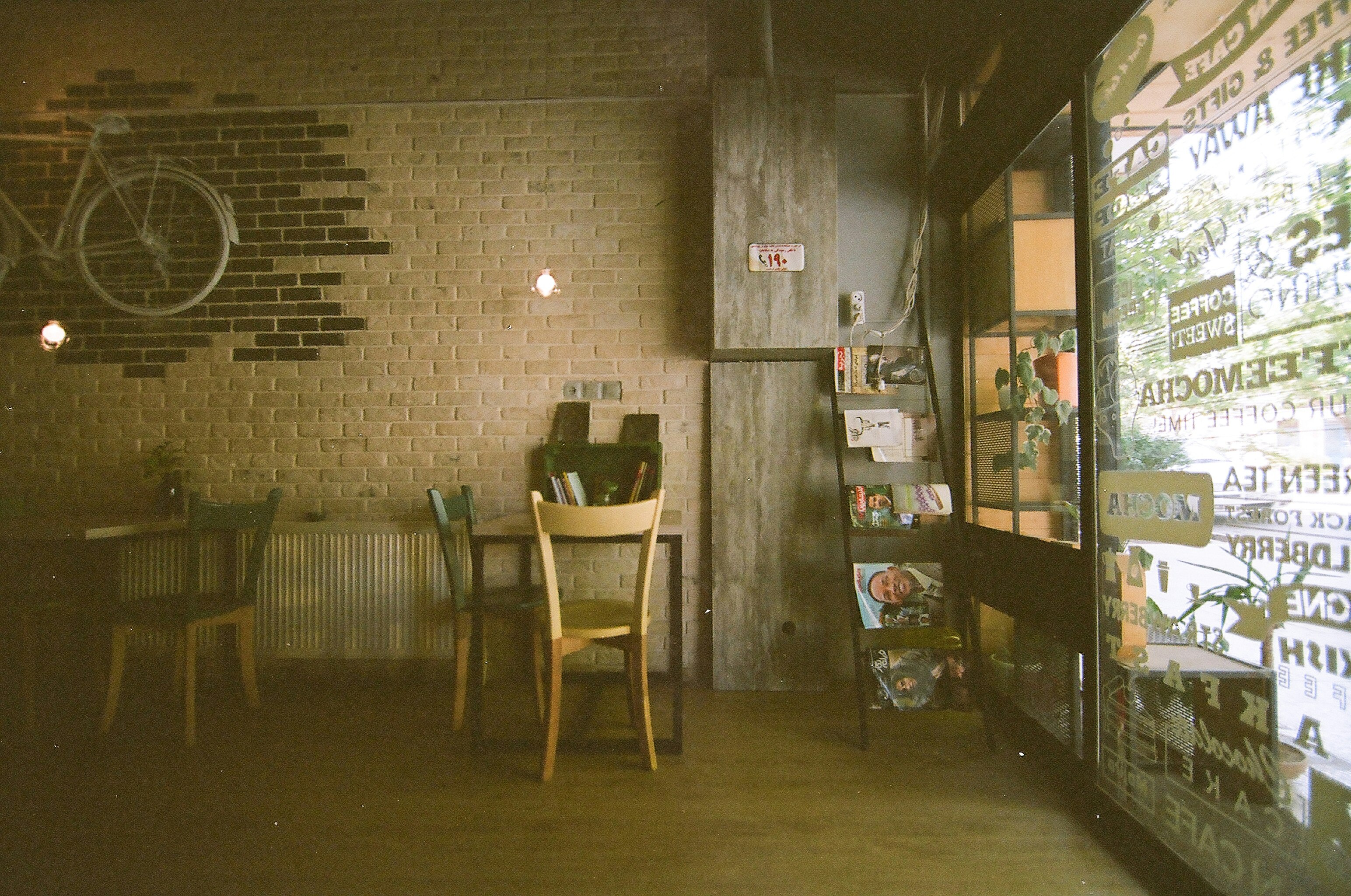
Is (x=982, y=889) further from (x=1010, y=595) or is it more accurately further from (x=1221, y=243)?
(x=1221, y=243)

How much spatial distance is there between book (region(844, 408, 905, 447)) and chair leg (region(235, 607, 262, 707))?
2.90 meters

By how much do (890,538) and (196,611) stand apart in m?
3.16

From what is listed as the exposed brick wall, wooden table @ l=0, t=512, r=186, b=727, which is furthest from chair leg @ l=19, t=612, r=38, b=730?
the exposed brick wall

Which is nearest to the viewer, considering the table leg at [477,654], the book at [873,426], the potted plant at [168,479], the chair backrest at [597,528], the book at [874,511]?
the chair backrest at [597,528]

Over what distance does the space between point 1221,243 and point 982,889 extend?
1.75 metres

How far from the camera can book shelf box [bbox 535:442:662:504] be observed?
3.21m

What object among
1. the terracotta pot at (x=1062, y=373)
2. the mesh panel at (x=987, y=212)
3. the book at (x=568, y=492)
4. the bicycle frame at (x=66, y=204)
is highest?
the bicycle frame at (x=66, y=204)

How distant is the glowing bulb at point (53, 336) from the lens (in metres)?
3.49

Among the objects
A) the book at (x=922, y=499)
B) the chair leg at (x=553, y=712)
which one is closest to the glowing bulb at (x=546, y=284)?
the chair leg at (x=553, y=712)

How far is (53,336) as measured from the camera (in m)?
3.49

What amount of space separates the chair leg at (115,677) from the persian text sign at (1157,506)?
3.74 meters

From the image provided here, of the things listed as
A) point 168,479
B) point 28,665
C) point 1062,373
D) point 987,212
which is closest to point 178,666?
point 28,665

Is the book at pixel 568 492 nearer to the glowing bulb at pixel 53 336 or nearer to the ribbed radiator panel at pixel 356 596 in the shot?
the ribbed radiator panel at pixel 356 596

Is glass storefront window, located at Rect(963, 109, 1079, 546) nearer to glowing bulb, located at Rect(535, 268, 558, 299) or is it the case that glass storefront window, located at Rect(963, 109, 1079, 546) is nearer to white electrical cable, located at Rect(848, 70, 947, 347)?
white electrical cable, located at Rect(848, 70, 947, 347)
